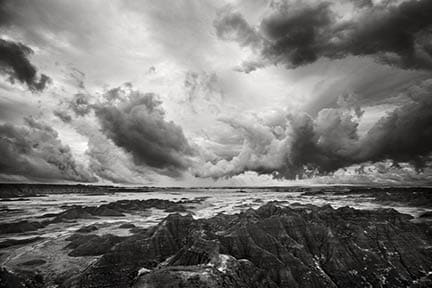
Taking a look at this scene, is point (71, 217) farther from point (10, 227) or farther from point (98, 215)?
point (10, 227)

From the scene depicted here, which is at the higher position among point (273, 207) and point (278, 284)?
point (273, 207)

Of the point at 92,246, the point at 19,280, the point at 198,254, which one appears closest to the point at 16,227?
the point at 92,246

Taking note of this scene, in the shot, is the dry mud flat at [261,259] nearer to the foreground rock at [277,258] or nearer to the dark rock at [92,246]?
the foreground rock at [277,258]

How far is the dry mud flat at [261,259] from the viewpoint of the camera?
50.0 feet

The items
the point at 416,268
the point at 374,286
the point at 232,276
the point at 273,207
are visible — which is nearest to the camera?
the point at 232,276

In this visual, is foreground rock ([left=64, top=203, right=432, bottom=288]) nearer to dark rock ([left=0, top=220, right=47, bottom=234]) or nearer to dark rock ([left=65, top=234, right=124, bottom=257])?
dark rock ([left=65, top=234, right=124, bottom=257])

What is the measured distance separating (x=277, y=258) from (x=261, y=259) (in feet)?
4.33

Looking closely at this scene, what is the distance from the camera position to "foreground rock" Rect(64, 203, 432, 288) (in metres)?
14.7

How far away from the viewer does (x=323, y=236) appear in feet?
79.5

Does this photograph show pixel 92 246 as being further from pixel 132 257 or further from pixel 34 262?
pixel 132 257

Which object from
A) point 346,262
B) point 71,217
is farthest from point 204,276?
point 71,217

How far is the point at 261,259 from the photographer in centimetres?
1916

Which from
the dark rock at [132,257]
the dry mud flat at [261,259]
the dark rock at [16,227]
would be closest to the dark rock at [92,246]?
the dry mud flat at [261,259]

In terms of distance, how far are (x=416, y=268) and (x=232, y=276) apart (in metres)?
17.8
